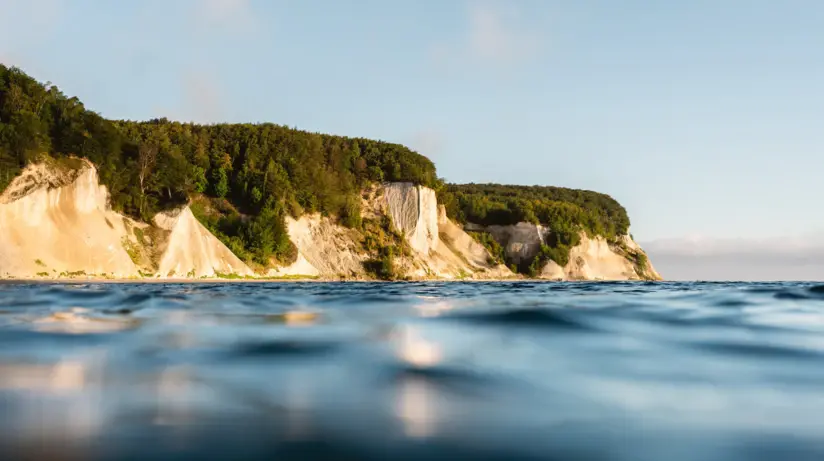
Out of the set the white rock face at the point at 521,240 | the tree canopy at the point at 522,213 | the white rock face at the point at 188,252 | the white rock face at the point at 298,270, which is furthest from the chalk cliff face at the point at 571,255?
the white rock face at the point at 188,252

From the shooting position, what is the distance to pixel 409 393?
446 centimetres

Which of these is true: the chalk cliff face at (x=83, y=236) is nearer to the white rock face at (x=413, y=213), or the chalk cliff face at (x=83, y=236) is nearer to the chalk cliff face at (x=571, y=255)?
the white rock face at (x=413, y=213)

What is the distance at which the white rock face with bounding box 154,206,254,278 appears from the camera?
46.1 m

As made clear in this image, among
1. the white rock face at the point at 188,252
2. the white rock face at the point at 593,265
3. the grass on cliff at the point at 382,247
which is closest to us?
the white rock face at the point at 188,252

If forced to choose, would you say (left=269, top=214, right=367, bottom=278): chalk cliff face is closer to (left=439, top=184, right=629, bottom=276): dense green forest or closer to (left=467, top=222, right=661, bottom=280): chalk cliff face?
(left=439, top=184, right=629, bottom=276): dense green forest

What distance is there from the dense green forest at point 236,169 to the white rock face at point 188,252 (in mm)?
1711

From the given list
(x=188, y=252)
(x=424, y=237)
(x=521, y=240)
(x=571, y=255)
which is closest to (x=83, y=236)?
(x=188, y=252)

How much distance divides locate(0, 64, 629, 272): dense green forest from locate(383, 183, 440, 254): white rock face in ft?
6.75

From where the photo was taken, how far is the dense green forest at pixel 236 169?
44.2 meters

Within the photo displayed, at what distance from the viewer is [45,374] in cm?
506

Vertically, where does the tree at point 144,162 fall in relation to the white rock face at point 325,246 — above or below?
above

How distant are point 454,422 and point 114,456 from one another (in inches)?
68.9

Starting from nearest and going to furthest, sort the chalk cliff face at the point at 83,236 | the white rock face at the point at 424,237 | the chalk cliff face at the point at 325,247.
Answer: the chalk cliff face at the point at 83,236, the chalk cliff face at the point at 325,247, the white rock face at the point at 424,237

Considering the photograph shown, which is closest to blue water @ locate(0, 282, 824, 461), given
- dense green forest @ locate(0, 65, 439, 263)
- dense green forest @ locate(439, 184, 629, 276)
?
dense green forest @ locate(0, 65, 439, 263)
